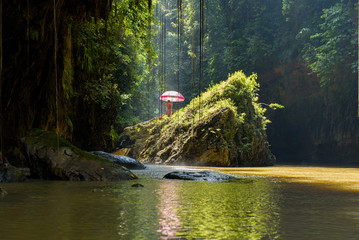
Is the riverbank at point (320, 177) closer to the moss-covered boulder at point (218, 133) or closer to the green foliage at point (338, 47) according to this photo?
the moss-covered boulder at point (218, 133)

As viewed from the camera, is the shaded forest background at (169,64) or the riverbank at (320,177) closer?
the riverbank at (320,177)

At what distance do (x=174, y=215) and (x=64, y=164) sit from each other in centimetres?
435

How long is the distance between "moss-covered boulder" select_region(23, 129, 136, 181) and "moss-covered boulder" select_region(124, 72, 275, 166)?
27.8 feet

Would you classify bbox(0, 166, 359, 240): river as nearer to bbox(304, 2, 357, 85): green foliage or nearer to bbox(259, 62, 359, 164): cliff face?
bbox(304, 2, 357, 85): green foliage

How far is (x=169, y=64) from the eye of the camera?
46.6 m

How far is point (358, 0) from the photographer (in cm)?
2162

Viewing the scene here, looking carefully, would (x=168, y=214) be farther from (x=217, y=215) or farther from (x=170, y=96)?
(x=170, y=96)

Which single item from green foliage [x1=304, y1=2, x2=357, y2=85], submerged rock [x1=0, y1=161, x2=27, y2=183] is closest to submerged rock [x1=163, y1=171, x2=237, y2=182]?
submerged rock [x1=0, y1=161, x2=27, y2=183]

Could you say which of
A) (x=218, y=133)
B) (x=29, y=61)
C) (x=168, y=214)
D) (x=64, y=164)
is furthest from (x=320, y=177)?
(x=218, y=133)

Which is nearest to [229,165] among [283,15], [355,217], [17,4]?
[17,4]

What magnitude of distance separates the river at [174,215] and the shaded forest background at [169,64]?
2.78 metres

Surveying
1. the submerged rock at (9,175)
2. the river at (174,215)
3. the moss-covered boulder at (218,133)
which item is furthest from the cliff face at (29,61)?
the moss-covered boulder at (218,133)

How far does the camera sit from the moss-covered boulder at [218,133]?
15.7m

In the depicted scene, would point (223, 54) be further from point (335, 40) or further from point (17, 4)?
point (17, 4)
